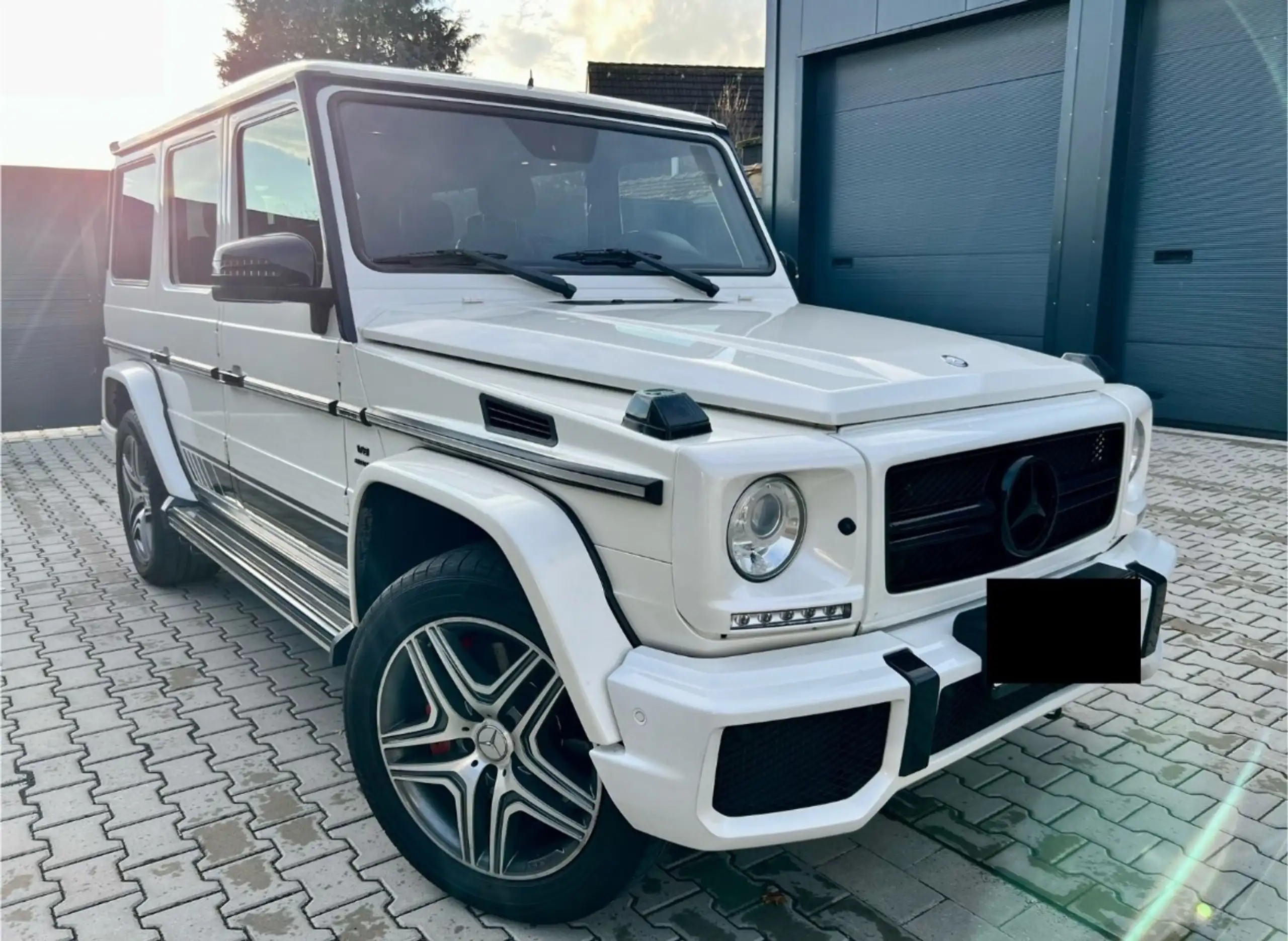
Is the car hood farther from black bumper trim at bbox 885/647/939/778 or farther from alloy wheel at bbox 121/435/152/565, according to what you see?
alloy wheel at bbox 121/435/152/565

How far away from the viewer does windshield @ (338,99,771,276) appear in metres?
3.06

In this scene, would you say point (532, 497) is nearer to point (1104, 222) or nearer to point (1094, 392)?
point (1094, 392)

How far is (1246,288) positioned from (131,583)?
8.56m

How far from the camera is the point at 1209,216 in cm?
829

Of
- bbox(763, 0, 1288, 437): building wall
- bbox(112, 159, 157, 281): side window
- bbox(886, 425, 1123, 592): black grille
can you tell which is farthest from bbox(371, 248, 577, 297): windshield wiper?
bbox(763, 0, 1288, 437): building wall

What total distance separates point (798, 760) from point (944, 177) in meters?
9.46

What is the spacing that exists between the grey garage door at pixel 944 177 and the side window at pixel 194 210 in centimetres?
761

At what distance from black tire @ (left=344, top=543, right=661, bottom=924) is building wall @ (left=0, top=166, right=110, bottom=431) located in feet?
32.1

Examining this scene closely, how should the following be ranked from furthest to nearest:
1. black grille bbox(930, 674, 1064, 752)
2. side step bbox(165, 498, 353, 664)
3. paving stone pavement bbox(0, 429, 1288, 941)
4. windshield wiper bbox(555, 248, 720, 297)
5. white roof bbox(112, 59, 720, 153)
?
windshield wiper bbox(555, 248, 720, 297), white roof bbox(112, 59, 720, 153), side step bbox(165, 498, 353, 664), paving stone pavement bbox(0, 429, 1288, 941), black grille bbox(930, 674, 1064, 752)

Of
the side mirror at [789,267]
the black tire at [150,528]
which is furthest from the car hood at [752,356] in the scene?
the black tire at [150,528]

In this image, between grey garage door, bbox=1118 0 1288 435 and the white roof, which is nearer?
the white roof

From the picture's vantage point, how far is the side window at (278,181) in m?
3.08

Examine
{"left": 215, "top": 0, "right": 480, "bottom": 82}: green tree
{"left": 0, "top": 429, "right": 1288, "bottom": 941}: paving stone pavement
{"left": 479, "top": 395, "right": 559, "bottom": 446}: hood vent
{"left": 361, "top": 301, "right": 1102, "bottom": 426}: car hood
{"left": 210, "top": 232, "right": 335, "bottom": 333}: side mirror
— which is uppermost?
{"left": 215, "top": 0, "right": 480, "bottom": 82}: green tree

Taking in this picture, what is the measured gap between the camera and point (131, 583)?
525 cm
